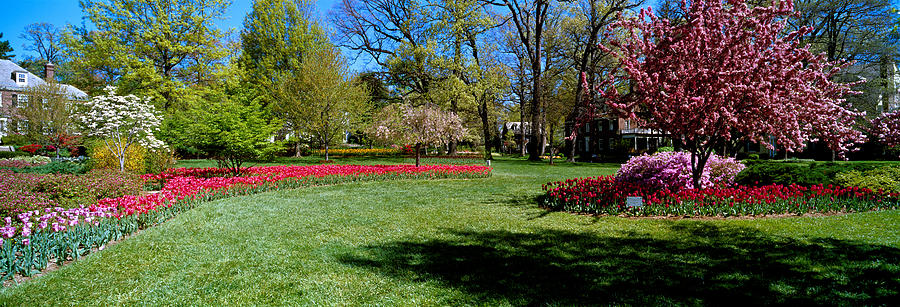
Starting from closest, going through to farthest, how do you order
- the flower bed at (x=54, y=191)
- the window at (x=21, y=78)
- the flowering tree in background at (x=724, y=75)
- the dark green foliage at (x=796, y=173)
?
the flower bed at (x=54, y=191)
the flowering tree in background at (x=724, y=75)
the dark green foliage at (x=796, y=173)
the window at (x=21, y=78)

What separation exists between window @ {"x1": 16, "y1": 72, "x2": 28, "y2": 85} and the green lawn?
46735 millimetres

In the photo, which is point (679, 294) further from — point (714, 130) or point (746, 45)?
point (746, 45)

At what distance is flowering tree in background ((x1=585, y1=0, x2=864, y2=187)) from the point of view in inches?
290

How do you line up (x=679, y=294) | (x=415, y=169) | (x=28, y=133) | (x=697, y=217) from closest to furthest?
(x=679, y=294) < (x=697, y=217) < (x=415, y=169) < (x=28, y=133)

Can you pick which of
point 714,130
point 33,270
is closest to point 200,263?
point 33,270

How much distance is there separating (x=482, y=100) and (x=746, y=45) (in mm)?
23726

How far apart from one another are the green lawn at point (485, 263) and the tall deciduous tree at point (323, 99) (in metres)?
17.9

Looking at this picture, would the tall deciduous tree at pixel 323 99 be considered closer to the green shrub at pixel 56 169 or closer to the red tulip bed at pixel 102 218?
the red tulip bed at pixel 102 218

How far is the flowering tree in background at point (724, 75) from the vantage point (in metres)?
7.36

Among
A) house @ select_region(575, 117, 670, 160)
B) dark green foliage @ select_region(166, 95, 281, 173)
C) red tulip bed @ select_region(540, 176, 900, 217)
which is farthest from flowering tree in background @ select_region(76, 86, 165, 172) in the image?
house @ select_region(575, 117, 670, 160)

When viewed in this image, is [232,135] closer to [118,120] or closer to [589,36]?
[118,120]

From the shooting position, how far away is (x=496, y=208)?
8797 millimetres

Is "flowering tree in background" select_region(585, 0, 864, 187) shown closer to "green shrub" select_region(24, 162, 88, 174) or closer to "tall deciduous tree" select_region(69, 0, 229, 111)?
"green shrub" select_region(24, 162, 88, 174)

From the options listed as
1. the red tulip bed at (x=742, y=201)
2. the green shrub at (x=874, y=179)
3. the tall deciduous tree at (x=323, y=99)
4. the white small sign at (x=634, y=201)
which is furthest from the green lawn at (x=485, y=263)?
the tall deciduous tree at (x=323, y=99)
